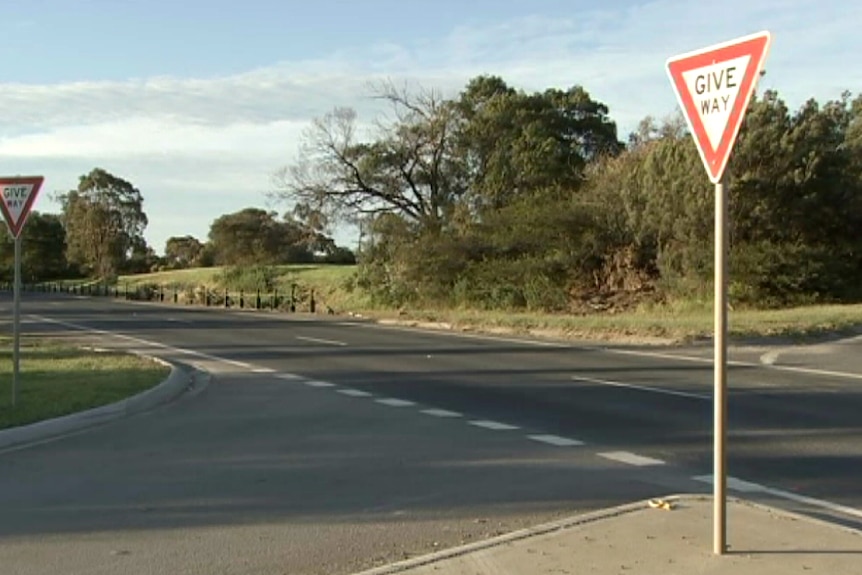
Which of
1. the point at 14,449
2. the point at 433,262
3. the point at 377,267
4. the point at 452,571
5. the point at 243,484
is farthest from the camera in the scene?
the point at 377,267

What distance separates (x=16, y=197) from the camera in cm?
1270

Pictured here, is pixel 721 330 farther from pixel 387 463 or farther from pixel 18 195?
pixel 18 195

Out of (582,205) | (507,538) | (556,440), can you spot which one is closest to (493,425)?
(556,440)

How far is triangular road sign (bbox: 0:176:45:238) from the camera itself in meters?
12.6

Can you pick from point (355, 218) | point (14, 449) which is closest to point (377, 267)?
point (355, 218)

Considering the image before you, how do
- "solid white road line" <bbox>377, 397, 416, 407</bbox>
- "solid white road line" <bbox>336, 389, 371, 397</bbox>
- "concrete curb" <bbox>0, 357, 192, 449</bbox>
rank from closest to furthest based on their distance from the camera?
1. "concrete curb" <bbox>0, 357, 192, 449</bbox>
2. "solid white road line" <bbox>377, 397, 416, 407</bbox>
3. "solid white road line" <bbox>336, 389, 371, 397</bbox>

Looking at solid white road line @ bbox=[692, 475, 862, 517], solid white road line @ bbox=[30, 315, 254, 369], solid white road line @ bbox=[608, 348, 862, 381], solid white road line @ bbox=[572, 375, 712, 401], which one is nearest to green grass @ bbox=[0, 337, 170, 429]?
solid white road line @ bbox=[30, 315, 254, 369]

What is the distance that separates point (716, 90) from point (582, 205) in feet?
108

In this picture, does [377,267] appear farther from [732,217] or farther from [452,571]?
[452,571]

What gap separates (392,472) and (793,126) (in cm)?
2858

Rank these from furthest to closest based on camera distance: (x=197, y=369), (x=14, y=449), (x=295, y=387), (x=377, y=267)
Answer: (x=377, y=267), (x=197, y=369), (x=295, y=387), (x=14, y=449)

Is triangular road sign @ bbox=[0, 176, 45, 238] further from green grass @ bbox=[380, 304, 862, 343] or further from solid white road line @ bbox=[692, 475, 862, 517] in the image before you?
green grass @ bbox=[380, 304, 862, 343]

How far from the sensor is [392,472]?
29.1ft

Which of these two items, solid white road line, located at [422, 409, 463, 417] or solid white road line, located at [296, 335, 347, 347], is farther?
solid white road line, located at [296, 335, 347, 347]
